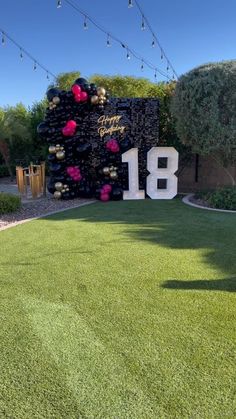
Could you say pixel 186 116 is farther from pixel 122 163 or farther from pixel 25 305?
pixel 25 305

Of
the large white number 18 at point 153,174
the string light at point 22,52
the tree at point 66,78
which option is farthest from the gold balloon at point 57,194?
the tree at point 66,78

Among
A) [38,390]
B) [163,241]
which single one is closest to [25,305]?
[38,390]

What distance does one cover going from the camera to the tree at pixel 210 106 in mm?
8578

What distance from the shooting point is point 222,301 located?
10.7ft

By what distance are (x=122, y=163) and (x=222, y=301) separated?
699 centimetres

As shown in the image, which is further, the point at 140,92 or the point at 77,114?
the point at 140,92

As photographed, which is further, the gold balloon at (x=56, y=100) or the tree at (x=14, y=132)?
the tree at (x=14, y=132)

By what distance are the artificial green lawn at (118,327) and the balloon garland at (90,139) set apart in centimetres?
439

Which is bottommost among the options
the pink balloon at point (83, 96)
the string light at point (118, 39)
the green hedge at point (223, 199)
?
the green hedge at point (223, 199)

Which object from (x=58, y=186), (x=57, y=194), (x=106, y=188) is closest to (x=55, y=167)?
(x=58, y=186)

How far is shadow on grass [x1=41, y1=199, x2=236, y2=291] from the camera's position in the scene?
4219mm

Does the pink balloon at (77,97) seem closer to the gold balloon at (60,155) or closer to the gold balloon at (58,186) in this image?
the gold balloon at (60,155)

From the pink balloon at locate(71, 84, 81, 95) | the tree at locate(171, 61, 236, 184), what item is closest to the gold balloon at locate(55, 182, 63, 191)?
the pink balloon at locate(71, 84, 81, 95)

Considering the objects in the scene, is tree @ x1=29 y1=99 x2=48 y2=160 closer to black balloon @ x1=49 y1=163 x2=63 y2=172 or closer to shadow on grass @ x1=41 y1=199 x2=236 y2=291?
black balloon @ x1=49 y1=163 x2=63 y2=172
